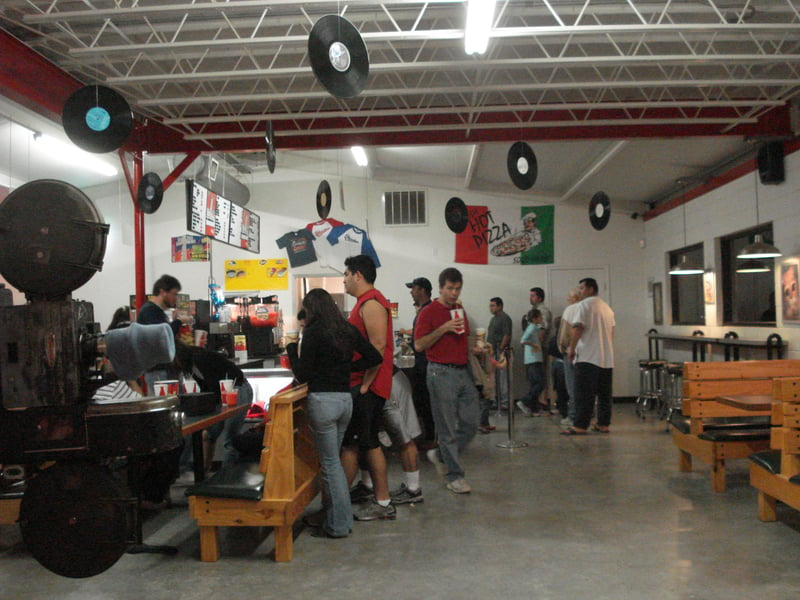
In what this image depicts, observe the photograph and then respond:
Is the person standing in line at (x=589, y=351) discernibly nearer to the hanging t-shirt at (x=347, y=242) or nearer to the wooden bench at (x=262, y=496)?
the hanging t-shirt at (x=347, y=242)

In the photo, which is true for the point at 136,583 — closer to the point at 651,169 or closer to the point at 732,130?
the point at 732,130

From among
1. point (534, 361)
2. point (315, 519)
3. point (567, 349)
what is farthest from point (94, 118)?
→ point (534, 361)

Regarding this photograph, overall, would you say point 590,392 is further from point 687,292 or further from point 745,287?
point 687,292

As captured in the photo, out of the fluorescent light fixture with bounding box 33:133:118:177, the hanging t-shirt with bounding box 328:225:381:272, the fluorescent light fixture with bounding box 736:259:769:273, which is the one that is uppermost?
the fluorescent light fixture with bounding box 33:133:118:177

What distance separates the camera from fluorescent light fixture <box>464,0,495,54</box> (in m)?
4.12

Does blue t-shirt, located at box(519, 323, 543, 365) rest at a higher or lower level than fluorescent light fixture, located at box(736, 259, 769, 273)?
lower

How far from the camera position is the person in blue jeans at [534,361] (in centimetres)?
959

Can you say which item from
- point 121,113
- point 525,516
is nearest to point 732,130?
point 525,516

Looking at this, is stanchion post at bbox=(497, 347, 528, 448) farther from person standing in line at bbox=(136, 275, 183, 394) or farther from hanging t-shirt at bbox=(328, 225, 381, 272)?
person standing in line at bbox=(136, 275, 183, 394)

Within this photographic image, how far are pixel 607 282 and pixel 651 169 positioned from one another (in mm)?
2672

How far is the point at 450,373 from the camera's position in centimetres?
486

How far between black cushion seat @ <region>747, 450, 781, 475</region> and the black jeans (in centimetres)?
302

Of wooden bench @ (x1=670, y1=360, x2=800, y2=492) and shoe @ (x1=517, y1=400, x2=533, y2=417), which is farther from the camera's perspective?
shoe @ (x1=517, y1=400, x2=533, y2=417)

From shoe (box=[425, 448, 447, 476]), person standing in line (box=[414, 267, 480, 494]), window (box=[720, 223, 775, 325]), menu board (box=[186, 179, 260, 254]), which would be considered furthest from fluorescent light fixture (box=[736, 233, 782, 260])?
menu board (box=[186, 179, 260, 254])
